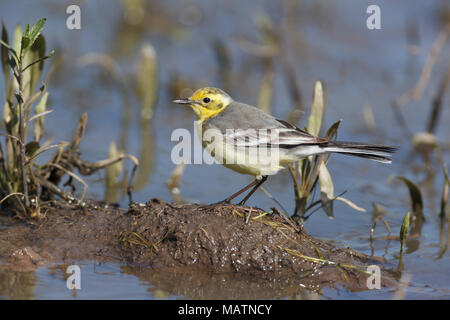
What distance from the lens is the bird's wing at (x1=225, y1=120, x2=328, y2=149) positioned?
6559mm

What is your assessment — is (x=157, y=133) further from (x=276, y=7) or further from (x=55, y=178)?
(x=276, y=7)

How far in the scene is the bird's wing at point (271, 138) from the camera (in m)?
6.56

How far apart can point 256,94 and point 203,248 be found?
6817mm

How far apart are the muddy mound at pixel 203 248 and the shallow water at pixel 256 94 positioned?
0.73 feet

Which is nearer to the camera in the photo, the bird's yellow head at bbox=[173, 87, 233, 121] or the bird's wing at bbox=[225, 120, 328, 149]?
the bird's wing at bbox=[225, 120, 328, 149]

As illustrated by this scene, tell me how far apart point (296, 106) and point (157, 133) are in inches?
104

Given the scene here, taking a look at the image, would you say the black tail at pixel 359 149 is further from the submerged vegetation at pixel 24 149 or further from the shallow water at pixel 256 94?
the submerged vegetation at pixel 24 149

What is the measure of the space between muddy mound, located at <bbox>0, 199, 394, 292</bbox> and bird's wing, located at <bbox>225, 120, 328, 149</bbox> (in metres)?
0.64
